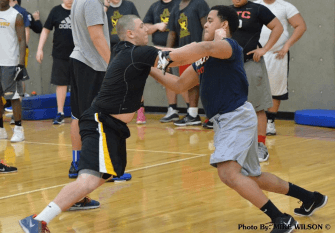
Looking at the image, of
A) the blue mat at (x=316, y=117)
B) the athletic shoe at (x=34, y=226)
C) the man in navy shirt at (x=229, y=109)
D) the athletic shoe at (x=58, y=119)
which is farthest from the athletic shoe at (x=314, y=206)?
the athletic shoe at (x=58, y=119)

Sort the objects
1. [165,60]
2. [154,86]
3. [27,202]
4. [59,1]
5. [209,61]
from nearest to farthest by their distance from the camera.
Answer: [165,60] → [209,61] → [27,202] → [154,86] → [59,1]

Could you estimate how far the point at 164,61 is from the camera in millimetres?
3584

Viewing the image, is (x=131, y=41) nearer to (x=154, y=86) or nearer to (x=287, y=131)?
(x=287, y=131)

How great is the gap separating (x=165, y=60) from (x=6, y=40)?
4837 mm

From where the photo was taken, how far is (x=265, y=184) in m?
3.99

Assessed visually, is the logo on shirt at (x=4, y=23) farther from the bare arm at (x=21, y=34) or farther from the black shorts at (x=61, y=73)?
the black shorts at (x=61, y=73)

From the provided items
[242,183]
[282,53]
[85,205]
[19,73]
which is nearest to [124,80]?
[242,183]

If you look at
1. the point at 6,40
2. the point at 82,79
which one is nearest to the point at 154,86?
the point at 6,40

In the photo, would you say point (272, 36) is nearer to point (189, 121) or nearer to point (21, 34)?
point (189, 121)

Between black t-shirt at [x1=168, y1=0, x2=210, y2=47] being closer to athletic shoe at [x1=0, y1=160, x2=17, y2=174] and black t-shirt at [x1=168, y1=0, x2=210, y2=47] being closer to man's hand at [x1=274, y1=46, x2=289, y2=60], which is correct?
man's hand at [x1=274, y1=46, x2=289, y2=60]

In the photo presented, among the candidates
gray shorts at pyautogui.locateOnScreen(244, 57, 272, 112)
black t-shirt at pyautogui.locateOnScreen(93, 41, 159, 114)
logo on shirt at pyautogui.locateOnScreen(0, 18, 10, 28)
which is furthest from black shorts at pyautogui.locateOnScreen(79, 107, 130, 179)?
logo on shirt at pyautogui.locateOnScreen(0, 18, 10, 28)

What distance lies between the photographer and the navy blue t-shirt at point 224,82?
A: 12.6 ft

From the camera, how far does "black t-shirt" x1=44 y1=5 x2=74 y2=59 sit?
9.95 metres

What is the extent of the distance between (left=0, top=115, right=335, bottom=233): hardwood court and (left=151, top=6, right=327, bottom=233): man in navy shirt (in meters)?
0.32
